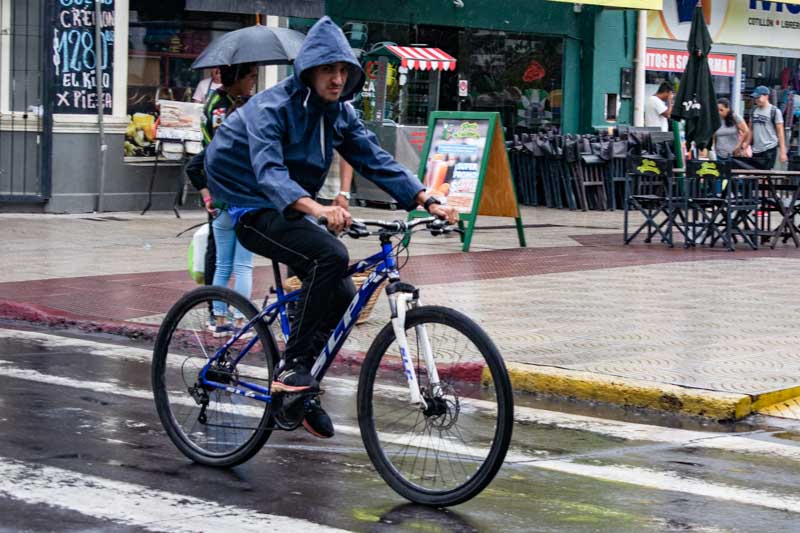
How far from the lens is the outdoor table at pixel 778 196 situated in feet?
50.7

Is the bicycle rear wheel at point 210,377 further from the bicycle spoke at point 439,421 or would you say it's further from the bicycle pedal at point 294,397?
the bicycle spoke at point 439,421

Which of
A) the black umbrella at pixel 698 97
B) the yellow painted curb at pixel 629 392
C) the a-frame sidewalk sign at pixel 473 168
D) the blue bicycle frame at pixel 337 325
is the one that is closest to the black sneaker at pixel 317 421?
the blue bicycle frame at pixel 337 325

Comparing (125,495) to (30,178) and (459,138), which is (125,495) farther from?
(30,178)

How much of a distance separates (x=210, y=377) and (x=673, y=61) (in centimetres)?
2027

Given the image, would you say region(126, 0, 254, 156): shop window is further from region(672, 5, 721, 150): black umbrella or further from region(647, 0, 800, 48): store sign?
region(647, 0, 800, 48): store sign

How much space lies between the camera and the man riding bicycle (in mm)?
5500

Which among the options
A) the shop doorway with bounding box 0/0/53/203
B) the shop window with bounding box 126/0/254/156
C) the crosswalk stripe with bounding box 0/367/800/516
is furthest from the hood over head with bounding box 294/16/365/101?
the shop window with bounding box 126/0/254/156

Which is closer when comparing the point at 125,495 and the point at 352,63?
the point at 125,495

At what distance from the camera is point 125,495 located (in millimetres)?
5266

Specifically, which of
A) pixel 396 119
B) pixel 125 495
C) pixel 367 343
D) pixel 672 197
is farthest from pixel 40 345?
pixel 396 119

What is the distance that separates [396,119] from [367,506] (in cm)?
1613

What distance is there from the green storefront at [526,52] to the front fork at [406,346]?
16003mm

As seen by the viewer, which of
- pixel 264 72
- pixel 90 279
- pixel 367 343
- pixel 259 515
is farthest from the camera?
pixel 264 72

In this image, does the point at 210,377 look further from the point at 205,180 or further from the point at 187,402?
the point at 205,180
